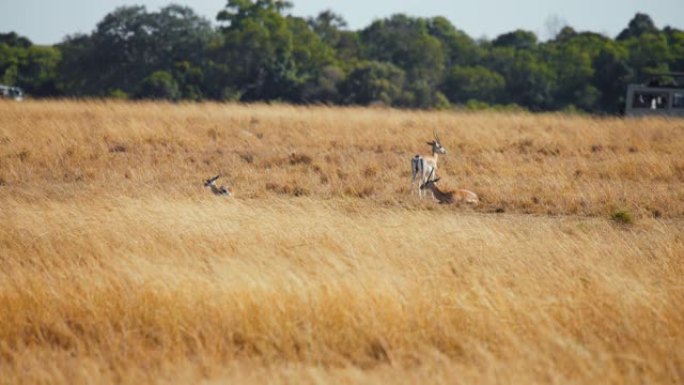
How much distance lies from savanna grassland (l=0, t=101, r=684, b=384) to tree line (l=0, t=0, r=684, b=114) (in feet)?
82.9

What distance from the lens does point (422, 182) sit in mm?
14039

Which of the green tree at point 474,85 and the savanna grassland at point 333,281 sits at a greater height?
the savanna grassland at point 333,281

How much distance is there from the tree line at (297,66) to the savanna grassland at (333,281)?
25.3 metres

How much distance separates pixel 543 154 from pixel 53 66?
39.9 m

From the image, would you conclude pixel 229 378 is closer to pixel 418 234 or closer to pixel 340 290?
pixel 340 290

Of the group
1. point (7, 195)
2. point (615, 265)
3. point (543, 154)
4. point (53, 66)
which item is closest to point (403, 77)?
point (53, 66)

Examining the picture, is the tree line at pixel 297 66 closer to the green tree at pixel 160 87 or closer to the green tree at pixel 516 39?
the green tree at pixel 160 87

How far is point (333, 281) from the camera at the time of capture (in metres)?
6.95

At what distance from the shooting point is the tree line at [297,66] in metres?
41.6

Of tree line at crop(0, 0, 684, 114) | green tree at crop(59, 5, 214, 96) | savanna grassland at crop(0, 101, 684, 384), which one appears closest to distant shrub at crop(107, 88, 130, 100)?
tree line at crop(0, 0, 684, 114)

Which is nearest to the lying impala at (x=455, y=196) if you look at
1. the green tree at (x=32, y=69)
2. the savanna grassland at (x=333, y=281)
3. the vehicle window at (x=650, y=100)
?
the savanna grassland at (x=333, y=281)

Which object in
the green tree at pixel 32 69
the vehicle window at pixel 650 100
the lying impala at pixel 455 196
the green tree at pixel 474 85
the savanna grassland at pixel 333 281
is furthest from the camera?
the green tree at pixel 32 69

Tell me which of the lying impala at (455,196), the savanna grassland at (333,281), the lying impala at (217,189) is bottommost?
the lying impala at (455,196)

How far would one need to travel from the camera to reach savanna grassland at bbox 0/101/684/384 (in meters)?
5.83
